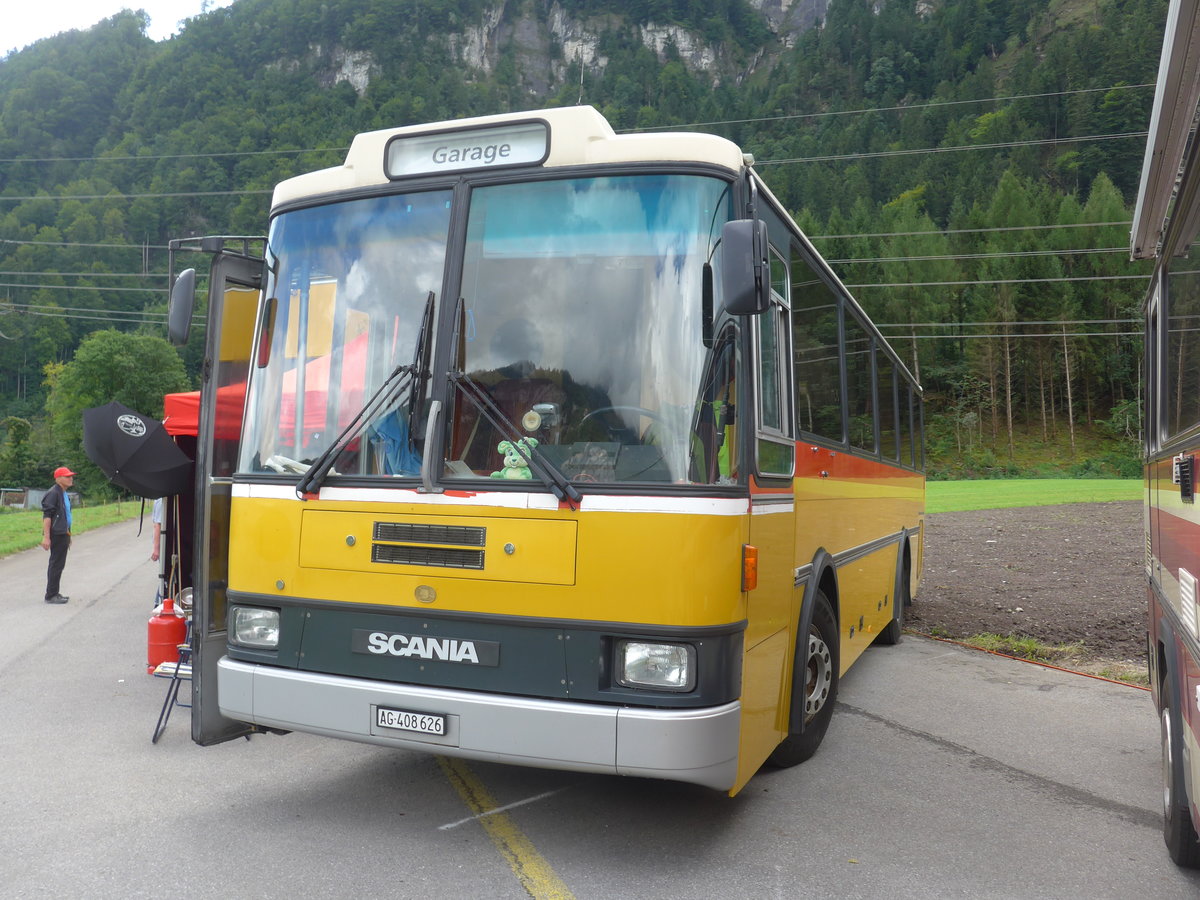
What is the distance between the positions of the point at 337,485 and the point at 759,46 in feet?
654

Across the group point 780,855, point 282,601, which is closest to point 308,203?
point 282,601

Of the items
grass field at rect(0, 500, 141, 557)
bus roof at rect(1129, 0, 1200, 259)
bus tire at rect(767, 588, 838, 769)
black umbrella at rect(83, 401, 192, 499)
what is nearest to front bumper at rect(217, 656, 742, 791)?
bus tire at rect(767, 588, 838, 769)

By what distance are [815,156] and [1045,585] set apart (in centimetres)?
9665

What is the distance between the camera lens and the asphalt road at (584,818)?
4336mm

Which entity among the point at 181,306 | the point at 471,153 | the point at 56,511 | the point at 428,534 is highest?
the point at 471,153

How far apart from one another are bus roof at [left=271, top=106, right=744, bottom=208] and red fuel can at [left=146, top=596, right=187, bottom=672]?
12.0ft

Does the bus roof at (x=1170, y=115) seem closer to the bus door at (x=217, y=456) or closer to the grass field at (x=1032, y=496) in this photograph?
the bus door at (x=217, y=456)

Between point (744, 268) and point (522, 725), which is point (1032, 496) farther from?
point (522, 725)

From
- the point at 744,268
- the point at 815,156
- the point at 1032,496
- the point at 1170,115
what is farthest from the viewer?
the point at 815,156

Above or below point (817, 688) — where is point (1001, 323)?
above

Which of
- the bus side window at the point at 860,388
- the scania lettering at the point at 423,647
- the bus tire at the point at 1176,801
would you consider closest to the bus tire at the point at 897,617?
the bus side window at the point at 860,388

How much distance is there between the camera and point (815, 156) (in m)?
105

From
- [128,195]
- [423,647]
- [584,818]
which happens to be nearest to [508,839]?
[584,818]

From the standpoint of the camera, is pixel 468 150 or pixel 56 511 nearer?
pixel 468 150
